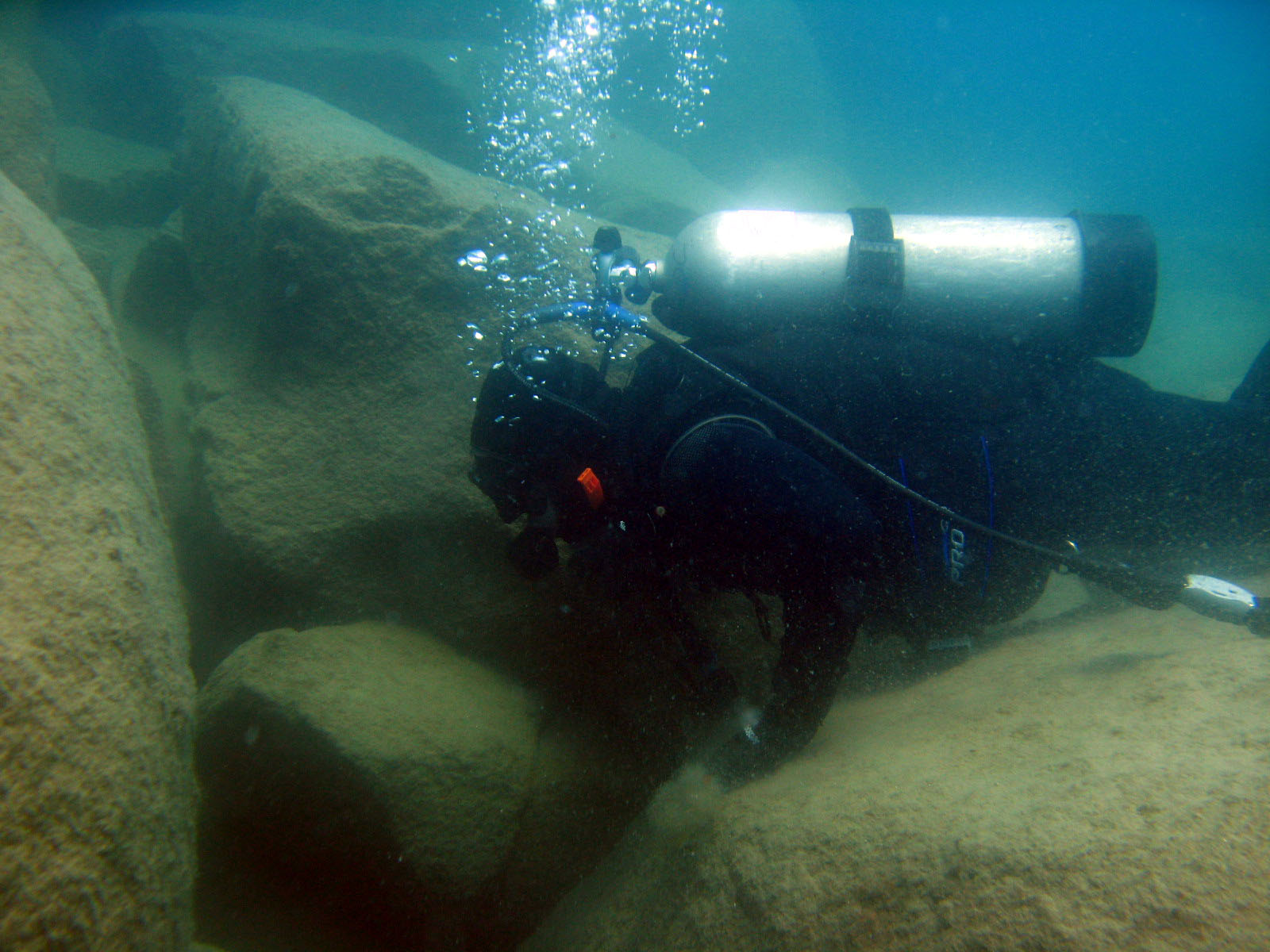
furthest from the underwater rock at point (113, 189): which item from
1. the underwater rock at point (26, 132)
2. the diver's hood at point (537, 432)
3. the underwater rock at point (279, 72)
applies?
the diver's hood at point (537, 432)

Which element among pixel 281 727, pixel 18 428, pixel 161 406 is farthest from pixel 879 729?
pixel 161 406

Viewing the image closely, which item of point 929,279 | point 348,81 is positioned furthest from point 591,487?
point 348,81

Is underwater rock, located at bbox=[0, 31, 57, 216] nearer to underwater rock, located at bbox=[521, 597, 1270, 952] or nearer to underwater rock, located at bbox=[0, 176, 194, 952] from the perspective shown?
underwater rock, located at bbox=[0, 176, 194, 952]

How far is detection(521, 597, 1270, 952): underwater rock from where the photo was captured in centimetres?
107

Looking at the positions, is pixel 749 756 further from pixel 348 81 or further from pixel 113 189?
pixel 348 81

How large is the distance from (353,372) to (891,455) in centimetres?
315

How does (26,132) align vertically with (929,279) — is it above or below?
above

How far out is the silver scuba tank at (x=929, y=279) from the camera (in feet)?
8.58

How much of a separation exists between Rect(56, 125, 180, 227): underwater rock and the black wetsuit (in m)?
8.41

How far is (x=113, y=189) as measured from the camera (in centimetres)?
702

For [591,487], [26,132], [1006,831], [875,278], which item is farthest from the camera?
[26,132]

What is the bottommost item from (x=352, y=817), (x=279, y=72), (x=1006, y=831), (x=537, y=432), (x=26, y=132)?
(x=352, y=817)

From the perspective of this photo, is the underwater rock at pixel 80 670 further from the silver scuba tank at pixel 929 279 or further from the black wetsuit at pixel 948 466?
the silver scuba tank at pixel 929 279

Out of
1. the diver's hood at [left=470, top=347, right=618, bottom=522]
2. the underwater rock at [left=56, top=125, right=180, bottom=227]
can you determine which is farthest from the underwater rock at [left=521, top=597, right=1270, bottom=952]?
the underwater rock at [left=56, top=125, right=180, bottom=227]
